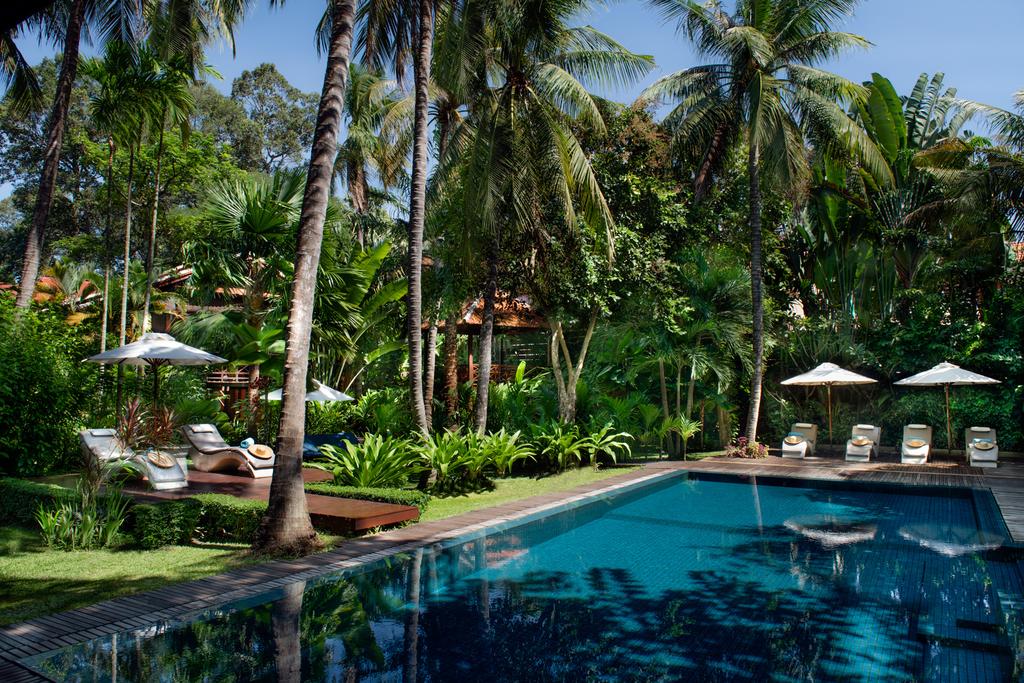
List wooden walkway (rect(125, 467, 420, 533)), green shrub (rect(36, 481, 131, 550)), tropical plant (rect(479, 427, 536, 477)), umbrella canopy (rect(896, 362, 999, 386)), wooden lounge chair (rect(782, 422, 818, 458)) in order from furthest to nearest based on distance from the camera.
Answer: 1. wooden lounge chair (rect(782, 422, 818, 458))
2. umbrella canopy (rect(896, 362, 999, 386))
3. tropical plant (rect(479, 427, 536, 477))
4. wooden walkway (rect(125, 467, 420, 533))
5. green shrub (rect(36, 481, 131, 550))

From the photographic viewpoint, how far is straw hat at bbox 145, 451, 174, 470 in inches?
372

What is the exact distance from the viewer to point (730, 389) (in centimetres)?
1775

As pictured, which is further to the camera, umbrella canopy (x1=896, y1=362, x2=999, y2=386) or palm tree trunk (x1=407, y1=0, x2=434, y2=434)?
umbrella canopy (x1=896, y1=362, x2=999, y2=386)

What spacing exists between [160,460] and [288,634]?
5.94m

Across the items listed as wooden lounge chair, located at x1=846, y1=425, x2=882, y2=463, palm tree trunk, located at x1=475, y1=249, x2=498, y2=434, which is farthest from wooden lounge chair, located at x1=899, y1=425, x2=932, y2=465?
palm tree trunk, located at x1=475, y1=249, x2=498, y2=434

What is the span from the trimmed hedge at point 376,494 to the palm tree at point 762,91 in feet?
32.6

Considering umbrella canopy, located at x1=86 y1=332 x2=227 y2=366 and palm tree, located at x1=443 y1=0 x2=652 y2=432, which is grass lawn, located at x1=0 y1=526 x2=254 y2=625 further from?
palm tree, located at x1=443 y1=0 x2=652 y2=432

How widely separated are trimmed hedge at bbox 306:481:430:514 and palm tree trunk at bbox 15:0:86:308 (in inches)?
256

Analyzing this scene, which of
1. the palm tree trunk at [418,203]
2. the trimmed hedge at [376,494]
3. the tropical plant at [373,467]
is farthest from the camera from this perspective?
the palm tree trunk at [418,203]

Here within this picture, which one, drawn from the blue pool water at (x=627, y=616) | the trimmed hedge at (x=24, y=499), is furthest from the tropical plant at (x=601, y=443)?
the trimmed hedge at (x=24, y=499)

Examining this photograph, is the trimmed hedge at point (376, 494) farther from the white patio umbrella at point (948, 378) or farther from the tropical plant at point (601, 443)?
the white patio umbrella at point (948, 378)

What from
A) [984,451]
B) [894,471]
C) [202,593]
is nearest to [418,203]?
[202,593]

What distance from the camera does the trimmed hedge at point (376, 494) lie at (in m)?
8.65

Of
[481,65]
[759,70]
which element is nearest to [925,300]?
[759,70]
